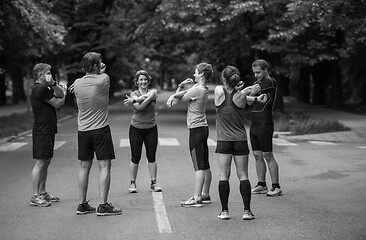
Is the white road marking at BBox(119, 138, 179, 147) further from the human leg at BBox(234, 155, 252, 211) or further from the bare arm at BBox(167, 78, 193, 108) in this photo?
the human leg at BBox(234, 155, 252, 211)

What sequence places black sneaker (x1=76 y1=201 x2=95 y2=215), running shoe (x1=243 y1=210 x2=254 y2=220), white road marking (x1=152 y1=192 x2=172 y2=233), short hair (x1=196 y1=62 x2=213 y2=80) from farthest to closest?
short hair (x1=196 y1=62 x2=213 y2=80)
black sneaker (x1=76 y1=201 x2=95 y2=215)
running shoe (x1=243 y1=210 x2=254 y2=220)
white road marking (x1=152 y1=192 x2=172 y2=233)

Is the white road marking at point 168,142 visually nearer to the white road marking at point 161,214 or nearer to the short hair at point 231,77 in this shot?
the white road marking at point 161,214

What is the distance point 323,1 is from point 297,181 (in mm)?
8161

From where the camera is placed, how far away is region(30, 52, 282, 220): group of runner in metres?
7.48

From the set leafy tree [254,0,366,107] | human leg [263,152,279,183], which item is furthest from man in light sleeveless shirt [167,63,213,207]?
leafy tree [254,0,366,107]

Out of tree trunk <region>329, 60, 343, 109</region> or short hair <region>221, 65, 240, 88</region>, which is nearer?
short hair <region>221, 65, 240, 88</region>

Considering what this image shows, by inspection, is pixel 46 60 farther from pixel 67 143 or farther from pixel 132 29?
pixel 67 143

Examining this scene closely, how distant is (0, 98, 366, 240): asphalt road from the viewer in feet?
22.2

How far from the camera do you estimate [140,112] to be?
9211mm

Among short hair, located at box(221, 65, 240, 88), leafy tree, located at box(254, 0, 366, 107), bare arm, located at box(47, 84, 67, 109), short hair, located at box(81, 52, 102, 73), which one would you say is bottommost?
bare arm, located at box(47, 84, 67, 109)

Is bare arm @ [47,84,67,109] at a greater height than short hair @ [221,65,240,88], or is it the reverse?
short hair @ [221,65,240,88]

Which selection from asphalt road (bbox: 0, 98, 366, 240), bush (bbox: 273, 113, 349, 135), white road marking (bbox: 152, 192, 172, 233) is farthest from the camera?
bush (bbox: 273, 113, 349, 135)

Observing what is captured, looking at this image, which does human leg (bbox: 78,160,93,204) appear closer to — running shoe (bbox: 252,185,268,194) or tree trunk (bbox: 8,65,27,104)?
running shoe (bbox: 252,185,268,194)

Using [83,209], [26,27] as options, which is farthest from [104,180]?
[26,27]
